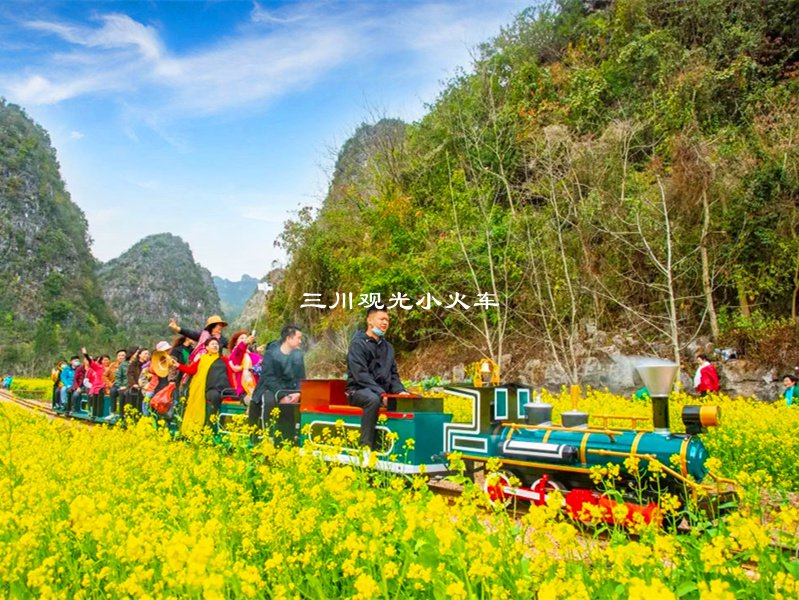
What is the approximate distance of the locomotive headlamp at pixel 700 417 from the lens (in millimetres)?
4848

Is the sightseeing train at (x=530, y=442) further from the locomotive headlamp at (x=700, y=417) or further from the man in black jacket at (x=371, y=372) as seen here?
the man in black jacket at (x=371, y=372)

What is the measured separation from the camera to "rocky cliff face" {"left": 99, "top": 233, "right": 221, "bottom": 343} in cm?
9881

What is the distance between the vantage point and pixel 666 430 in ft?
16.5

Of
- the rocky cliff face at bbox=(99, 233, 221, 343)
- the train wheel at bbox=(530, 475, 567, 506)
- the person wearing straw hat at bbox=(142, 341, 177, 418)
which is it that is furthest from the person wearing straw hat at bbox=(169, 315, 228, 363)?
the rocky cliff face at bbox=(99, 233, 221, 343)

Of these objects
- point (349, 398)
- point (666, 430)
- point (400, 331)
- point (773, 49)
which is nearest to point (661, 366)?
point (666, 430)

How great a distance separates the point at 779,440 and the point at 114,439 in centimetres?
633

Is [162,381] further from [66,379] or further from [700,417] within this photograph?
[66,379]

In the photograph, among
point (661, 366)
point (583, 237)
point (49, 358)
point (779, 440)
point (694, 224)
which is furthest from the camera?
point (49, 358)

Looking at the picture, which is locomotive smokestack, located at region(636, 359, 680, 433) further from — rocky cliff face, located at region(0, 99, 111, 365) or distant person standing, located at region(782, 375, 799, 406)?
rocky cliff face, located at region(0, 99, 111, 365)

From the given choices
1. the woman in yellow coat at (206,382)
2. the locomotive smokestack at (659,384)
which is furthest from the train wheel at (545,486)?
the woman in yellow coat at (206,382)

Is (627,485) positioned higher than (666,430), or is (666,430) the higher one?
(666,430)

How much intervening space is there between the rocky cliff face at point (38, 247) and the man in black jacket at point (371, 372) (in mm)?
62407

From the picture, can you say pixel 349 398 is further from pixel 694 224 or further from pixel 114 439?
pixel 694 224

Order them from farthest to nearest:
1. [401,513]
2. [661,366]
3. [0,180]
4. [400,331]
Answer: [0,180]
[400,331]
[661,366]
[401,513]
